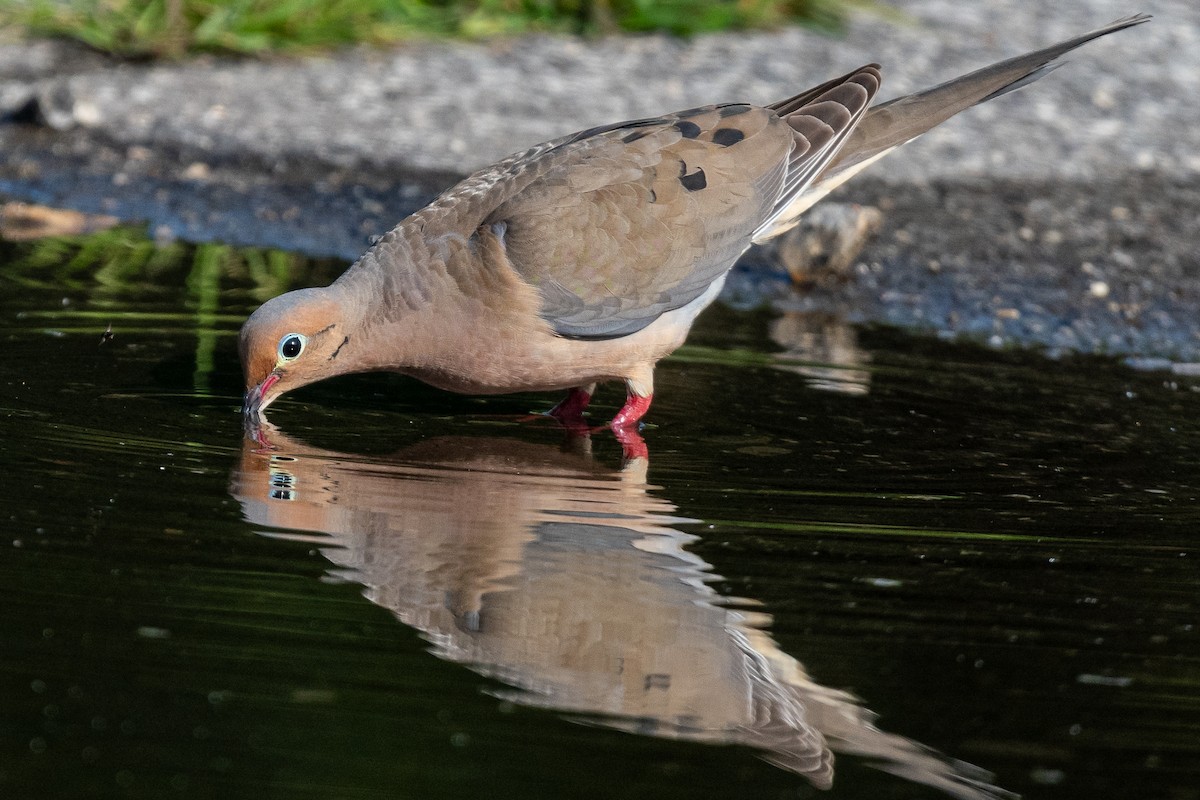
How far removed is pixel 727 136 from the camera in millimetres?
5926

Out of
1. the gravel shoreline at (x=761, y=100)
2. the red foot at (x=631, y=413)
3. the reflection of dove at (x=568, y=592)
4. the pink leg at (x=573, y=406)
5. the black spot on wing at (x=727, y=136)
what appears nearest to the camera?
the reflection of dove at (x=568, y=592)

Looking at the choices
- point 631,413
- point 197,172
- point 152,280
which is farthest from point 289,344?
point 197,172

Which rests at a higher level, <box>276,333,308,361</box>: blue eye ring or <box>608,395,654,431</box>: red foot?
<box>276,333,308,361</box>: blue eye ring

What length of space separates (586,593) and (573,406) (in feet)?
7.50

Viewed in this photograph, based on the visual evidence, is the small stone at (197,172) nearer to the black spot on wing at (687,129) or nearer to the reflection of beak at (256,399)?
the black spot on wing at (687,129)

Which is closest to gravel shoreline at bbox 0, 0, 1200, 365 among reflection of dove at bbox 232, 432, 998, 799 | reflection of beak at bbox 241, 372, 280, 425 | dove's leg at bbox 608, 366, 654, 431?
dove's leg at bbox 608, 366, 654, 431

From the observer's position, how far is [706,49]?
34.7ft

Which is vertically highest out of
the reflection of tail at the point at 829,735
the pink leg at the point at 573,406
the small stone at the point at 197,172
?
the small stone at the point at 197,172

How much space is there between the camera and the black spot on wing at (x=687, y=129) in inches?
229

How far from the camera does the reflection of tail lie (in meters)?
2.77

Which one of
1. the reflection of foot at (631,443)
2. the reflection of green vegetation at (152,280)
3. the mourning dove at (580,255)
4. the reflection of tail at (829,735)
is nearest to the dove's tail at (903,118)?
the mourning dove at (580,255)

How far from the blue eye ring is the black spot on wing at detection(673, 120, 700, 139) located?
161 centimetres

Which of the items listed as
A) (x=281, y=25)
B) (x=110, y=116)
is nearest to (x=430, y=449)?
(x=110, y=116)

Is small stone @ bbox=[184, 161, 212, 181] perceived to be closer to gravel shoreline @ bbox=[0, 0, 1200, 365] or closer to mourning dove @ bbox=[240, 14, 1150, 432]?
gravel shoreline @ bbox=[0, 0, 1200, 365]
